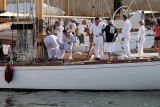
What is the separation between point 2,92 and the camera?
48.8 ft

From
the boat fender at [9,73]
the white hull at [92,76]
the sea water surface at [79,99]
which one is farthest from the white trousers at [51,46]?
the boat fender at [9,73]

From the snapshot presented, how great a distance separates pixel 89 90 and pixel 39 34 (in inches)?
114

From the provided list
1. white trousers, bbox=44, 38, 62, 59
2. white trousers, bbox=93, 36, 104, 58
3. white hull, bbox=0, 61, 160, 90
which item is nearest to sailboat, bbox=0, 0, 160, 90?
white hull, bbox=0, 61, 160, 90

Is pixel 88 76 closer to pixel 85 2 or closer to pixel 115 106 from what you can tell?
pixel 115 106

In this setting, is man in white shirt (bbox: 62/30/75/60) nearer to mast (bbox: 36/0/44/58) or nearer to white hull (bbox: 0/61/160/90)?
mast (bbox: 36/0/44/58)

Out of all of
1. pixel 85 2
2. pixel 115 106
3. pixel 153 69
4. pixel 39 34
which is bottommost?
pixel 115 106

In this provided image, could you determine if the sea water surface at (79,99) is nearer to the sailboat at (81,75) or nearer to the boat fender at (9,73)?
the sailboat at (81,75)

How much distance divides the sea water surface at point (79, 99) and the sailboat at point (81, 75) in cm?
23

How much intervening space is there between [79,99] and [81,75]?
3.68ft

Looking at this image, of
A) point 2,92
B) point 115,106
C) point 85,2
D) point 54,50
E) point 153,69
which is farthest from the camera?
point 85,2

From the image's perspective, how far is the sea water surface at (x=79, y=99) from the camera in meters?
12.5

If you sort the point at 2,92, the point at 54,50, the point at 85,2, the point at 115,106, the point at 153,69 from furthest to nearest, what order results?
1. the point at 85,2
2. the point at 54,50
3. the point at 2,92
4. the point at 153,69
5. the point at 115,106

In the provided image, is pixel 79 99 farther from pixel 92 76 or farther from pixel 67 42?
pixel 67 42

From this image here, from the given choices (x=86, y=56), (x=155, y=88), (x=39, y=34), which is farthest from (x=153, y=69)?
(x=39, y=34)
